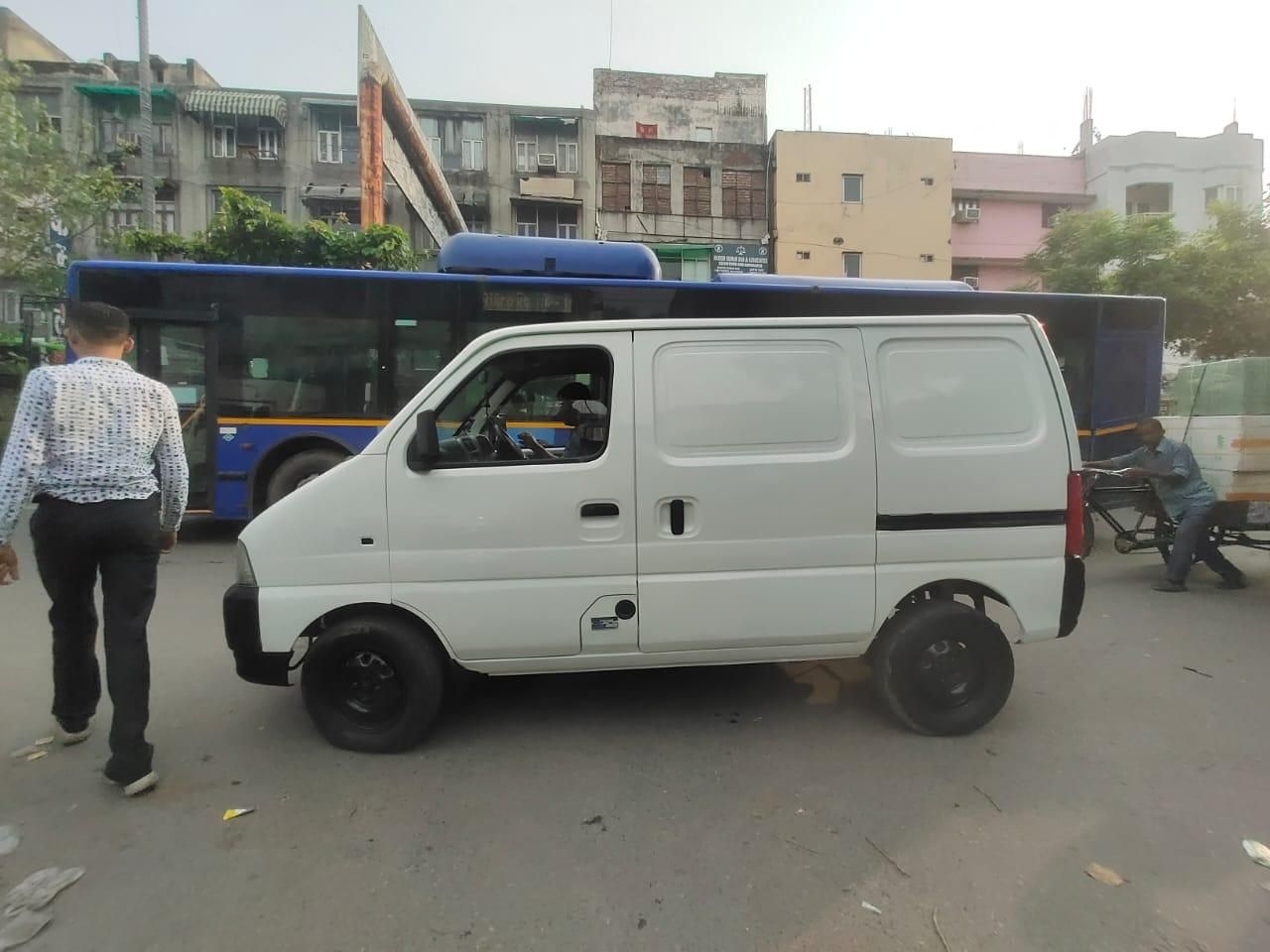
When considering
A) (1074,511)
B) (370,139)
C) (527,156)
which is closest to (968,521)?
(1074,511)

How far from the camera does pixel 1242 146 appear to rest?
1239 inches

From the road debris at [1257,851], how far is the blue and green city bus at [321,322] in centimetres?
649

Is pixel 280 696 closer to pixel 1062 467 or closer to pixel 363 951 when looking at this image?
pixel 363 951

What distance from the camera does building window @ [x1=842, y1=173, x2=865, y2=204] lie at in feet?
96.6

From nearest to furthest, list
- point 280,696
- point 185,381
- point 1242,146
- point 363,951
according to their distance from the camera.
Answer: point 363,951 < point 280,696 < point 185,381 < point 1242,146

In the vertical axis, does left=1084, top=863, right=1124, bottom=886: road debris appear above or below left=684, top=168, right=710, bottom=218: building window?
below

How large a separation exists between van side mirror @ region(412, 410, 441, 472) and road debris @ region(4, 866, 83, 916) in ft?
6.11

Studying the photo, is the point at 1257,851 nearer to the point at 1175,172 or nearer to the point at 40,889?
the point at 40,889

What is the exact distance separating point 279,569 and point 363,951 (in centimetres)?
166

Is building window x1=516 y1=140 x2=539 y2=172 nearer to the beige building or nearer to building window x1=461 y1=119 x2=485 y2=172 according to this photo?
building window x1=461 y1=119 x2=485 y2=172

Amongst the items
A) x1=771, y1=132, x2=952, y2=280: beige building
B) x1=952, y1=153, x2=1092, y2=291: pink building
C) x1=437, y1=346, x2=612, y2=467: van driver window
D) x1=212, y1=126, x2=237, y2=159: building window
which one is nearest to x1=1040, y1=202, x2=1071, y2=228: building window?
x1=952, y1=153, x2=1092, y2=291: pink building

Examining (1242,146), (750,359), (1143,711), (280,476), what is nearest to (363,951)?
(750,359)

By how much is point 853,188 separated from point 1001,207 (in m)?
6.72

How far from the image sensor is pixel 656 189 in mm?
29859
